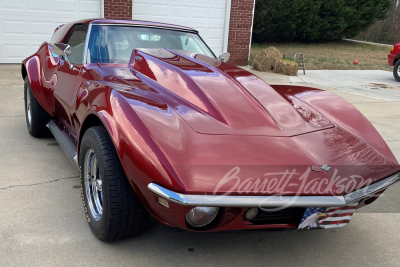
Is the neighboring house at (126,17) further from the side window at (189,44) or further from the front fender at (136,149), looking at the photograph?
the front fender at (136,149)

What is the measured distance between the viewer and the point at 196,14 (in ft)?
36.3

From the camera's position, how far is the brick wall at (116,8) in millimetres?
10070

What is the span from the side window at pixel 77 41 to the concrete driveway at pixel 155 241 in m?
1.09

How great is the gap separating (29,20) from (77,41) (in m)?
6.73

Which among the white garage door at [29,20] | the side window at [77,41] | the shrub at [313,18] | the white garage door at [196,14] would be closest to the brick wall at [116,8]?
the white garage door at [196,14]

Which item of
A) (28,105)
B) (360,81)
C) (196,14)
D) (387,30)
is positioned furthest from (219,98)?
(387,30)

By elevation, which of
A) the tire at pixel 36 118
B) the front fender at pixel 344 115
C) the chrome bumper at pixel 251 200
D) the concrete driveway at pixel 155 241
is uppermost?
the front fender at pixel 344 115

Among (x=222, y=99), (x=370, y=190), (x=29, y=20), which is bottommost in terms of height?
(x=370, y=190)

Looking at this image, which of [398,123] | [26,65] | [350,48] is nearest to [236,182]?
[26,65]

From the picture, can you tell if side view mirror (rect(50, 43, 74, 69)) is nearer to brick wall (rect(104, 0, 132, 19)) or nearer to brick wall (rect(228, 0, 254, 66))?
brick wall (rect(104, 0, 132, 19))

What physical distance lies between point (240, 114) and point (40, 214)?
5.26ft

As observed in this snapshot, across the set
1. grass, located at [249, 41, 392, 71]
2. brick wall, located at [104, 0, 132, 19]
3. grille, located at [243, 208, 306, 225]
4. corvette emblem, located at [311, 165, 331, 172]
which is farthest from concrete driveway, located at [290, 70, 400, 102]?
grille, located at [243, 208, 306, 225]

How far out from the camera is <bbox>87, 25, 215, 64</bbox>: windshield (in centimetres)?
341

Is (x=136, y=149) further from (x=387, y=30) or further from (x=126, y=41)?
(x=387, y=30)
